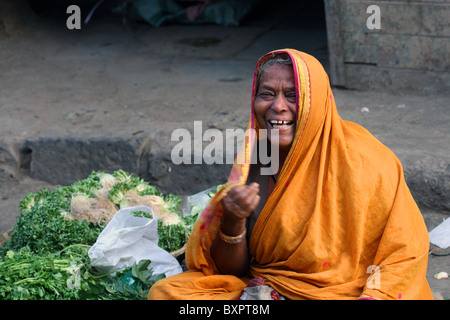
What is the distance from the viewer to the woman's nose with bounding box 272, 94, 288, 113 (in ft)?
8.39

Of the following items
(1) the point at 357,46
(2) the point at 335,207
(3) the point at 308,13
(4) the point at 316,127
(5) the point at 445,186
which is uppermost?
(3) the point at 308,13

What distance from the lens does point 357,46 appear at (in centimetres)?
532

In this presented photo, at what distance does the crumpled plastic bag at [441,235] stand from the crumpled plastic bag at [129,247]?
65.6 inches

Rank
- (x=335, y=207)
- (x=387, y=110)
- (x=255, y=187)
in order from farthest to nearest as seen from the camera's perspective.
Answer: (x=387, y=110)
(x=335, y=207)
(x=255, y=187)

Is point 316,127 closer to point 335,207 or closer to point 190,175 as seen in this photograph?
point 335,207

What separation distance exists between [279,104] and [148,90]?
3.59 metres

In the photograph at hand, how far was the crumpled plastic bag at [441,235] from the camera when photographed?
12.2 ft

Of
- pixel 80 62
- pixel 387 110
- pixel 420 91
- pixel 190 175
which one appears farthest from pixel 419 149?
pixel 80 62

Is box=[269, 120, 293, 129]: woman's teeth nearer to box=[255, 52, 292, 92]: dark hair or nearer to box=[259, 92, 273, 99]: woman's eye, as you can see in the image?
box=[259, 92, 273, 99]: woman's eye

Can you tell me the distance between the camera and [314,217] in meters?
2.46

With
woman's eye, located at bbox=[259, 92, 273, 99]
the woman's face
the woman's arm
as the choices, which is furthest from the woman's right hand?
woman's eye, located at bbox=[259, 92, 273, 99]

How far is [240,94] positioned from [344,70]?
3.29 ft

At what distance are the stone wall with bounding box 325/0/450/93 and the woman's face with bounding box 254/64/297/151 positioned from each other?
111 inches

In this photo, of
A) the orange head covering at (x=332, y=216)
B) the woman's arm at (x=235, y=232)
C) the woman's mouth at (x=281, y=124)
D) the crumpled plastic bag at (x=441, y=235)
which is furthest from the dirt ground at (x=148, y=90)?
the woman's mouth at (x=281, y=124)
